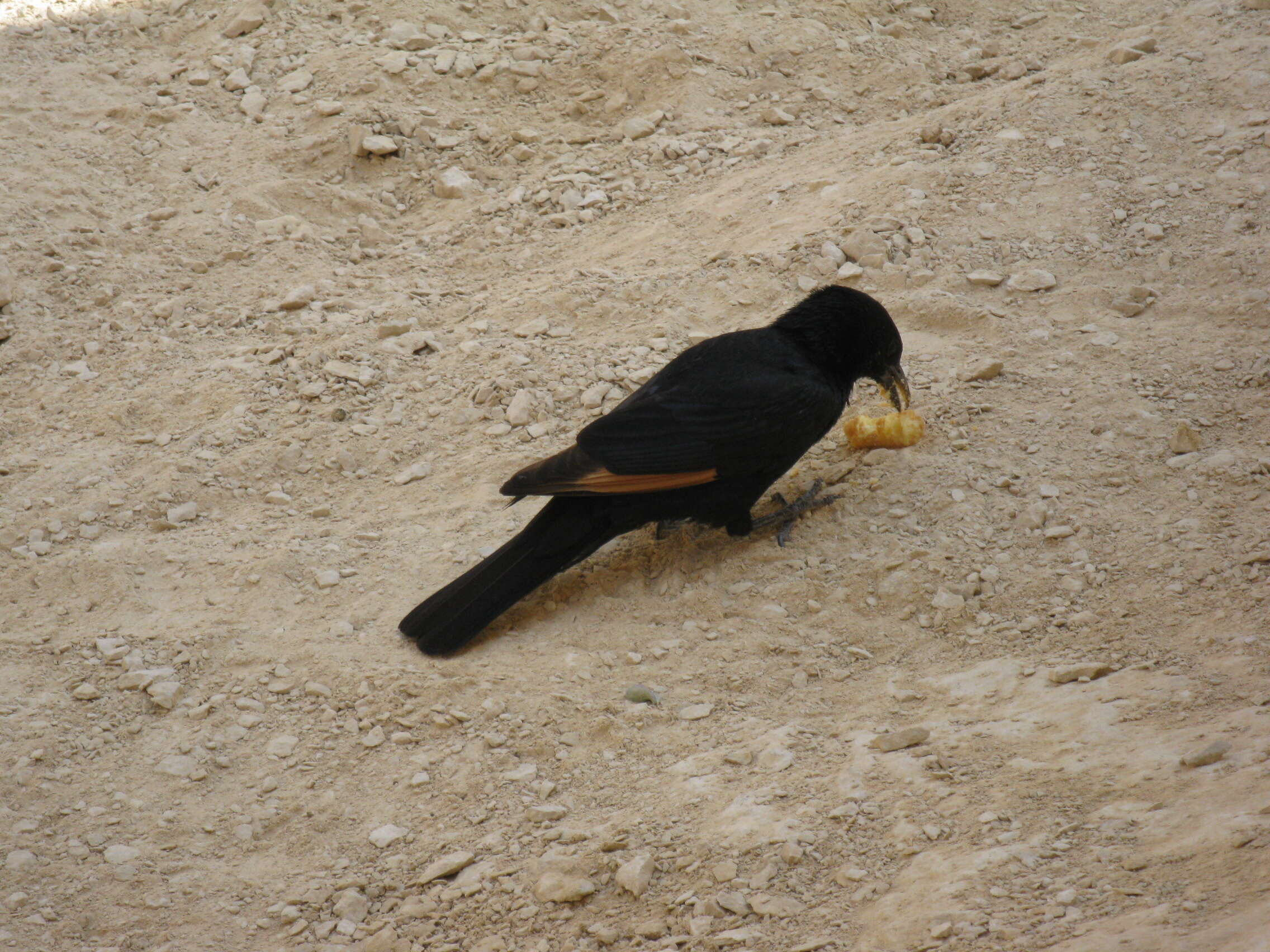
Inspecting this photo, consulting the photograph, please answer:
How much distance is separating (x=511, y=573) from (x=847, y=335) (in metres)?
1.52

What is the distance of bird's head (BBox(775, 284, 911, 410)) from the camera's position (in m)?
4.15

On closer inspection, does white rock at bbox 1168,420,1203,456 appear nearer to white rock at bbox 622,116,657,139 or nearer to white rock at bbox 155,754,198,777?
white rock at bbox 155,754,198,777

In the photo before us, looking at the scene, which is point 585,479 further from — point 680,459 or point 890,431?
point 890,431

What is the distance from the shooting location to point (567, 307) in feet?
17.2

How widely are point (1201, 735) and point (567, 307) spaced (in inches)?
133

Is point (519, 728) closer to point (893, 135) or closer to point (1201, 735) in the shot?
point (1201, 735)

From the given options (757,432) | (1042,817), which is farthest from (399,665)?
(1042,817)

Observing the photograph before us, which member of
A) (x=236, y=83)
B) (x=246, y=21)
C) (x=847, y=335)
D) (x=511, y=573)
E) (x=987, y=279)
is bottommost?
(x=511, y=573)

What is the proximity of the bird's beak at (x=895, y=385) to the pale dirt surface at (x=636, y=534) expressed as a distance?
151 mm

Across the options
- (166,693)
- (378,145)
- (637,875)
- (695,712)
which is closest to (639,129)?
(378,145)

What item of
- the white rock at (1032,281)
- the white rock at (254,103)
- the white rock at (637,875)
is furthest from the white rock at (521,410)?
the white rock at (254,103)

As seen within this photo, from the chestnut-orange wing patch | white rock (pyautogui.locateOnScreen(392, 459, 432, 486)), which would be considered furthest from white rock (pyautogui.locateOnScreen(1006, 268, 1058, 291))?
white rock (pyautogui.locateOnScreen(392, 459, 432, 486))

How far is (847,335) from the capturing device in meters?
4.15

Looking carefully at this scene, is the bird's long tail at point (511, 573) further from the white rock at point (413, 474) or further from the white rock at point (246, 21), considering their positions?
the white rock at point (246, 21)
